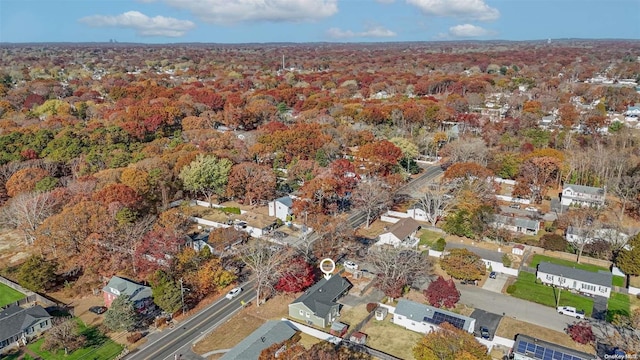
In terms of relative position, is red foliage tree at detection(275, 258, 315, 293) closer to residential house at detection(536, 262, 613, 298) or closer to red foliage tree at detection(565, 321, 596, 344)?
red foliage tree at detection(565, 321, 596, 344)

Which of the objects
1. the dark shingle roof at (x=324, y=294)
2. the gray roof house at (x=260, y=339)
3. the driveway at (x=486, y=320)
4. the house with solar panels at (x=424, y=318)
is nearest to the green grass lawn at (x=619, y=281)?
the driveway at (x=486, y=320)

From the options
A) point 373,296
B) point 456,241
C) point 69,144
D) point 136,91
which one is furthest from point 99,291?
point 136,91

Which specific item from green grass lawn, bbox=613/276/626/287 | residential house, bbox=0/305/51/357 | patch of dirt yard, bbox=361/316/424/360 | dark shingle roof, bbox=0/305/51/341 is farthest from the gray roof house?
green grass lawn, bbox=613/276/626/287

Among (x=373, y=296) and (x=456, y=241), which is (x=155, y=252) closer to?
(x=373, y=296)

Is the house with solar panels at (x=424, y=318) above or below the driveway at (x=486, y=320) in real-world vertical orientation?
above

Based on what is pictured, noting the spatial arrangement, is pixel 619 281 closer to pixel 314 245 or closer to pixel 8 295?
pixel 314 245

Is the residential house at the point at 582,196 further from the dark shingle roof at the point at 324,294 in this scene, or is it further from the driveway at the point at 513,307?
the dark shingle roof at the point at 324,294
